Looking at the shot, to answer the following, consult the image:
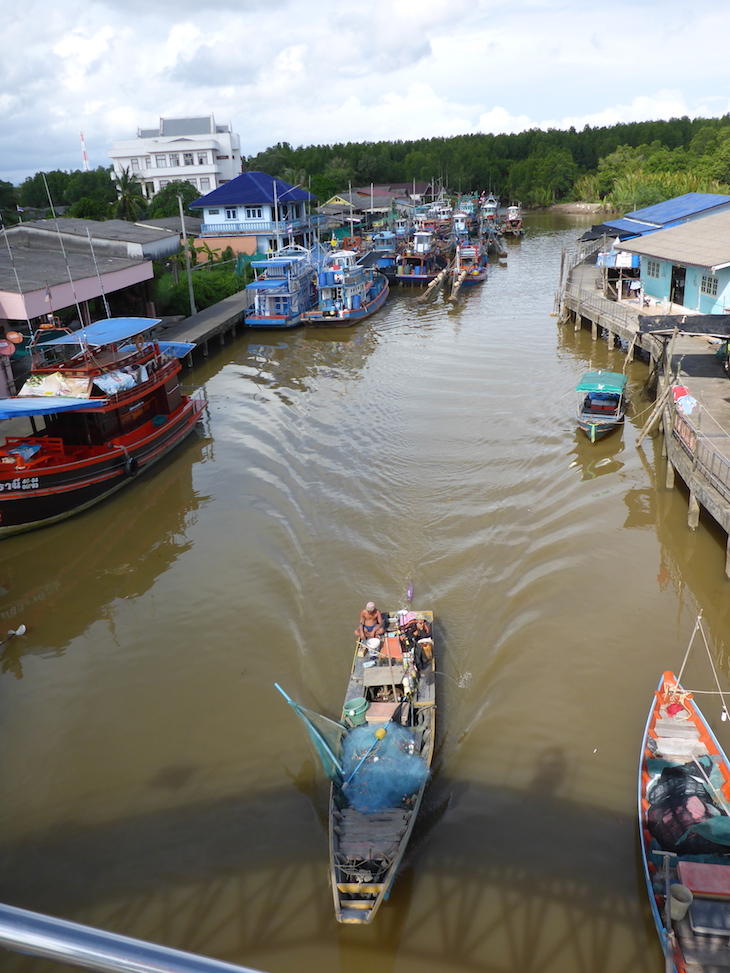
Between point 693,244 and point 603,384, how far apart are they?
11110mm

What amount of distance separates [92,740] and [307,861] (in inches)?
186

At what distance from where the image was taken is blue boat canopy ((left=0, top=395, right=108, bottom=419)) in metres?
17.8

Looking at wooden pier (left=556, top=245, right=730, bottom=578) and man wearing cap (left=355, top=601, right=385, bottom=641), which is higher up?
wooden pier (left=556, top=245, right=730, bottom=578)

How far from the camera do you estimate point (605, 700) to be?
39.9ft

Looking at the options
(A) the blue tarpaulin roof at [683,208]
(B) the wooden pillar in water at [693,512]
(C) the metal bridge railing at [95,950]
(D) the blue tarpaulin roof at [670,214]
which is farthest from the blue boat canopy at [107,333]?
(A) the blue tarpaulin roof at [683,208]

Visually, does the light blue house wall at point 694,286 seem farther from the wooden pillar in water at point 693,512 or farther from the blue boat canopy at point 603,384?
the wooden pillar in water at point 693,512

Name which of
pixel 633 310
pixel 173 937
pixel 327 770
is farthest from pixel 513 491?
pixel 633 310

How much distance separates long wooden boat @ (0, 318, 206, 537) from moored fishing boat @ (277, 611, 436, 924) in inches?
432

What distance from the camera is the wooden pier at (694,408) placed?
16203mm

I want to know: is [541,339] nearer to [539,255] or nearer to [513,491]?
[513,491]

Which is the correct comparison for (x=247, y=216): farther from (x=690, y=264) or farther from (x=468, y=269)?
(x=690, y=264)

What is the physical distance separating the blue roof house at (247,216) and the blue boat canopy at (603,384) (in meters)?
37.3

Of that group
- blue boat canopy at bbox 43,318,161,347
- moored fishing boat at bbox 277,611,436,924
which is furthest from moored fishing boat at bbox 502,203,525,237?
moored fishing boat at bbox 277,611,436,924

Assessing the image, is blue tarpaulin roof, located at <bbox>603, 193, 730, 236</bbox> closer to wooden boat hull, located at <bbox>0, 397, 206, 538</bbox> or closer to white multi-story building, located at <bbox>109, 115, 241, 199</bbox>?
wooden boat hull, located at <bbox>0, 397, 206, 538</bbox>
